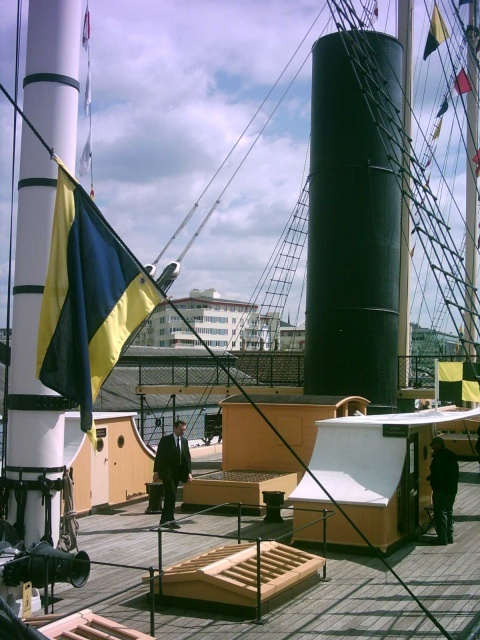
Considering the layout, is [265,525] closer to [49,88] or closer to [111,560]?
[111,560]

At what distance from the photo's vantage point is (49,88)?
7.53 meters

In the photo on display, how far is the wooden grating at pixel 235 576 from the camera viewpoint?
311 inches

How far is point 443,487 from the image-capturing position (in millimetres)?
10992

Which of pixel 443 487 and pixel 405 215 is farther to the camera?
pixel 405 215

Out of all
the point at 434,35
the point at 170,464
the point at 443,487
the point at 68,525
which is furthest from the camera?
the point at 434,35

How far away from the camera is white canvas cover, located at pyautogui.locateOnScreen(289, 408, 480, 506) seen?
35.5 feet

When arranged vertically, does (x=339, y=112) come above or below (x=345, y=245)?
above

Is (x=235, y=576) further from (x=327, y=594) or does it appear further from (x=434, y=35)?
(x=434, y=35)

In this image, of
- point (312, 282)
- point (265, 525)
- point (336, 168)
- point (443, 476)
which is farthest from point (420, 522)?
point (336, 168)

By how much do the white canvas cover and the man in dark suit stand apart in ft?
6.86

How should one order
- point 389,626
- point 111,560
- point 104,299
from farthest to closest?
1. point 111,560
2. point 389,626
3. point 104,299

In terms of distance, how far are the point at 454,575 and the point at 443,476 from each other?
1.82m

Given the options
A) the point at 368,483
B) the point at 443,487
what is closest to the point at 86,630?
the point at 368,483

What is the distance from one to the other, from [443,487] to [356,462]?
4.24 ft
